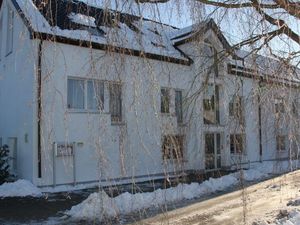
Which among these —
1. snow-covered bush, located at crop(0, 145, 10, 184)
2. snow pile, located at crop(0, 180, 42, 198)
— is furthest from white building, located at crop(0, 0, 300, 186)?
snow-covered bush, located at crop(0, 145, 10, 184)

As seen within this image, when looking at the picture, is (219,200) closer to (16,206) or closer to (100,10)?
(16,206)

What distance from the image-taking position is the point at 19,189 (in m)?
14.3

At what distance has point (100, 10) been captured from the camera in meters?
4.76

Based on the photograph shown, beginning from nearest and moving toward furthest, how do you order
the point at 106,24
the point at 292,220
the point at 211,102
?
the point at 106,24
the point at 211,102
the point at 292,220

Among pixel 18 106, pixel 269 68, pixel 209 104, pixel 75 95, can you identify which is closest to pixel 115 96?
pixel 269 68

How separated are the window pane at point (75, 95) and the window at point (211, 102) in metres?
9.32

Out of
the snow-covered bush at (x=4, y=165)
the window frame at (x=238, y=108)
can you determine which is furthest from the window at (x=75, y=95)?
the window frame at (x=238, y=108)

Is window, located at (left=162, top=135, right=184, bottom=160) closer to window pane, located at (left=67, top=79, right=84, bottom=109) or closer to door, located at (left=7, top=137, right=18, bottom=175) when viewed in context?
window pane, located at (left=67, top=79, right=84, bottom=109)

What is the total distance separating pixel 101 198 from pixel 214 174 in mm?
15487

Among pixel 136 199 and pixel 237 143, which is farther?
pixel 136 199

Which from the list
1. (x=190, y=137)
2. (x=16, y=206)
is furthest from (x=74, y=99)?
(x=190, y=137)

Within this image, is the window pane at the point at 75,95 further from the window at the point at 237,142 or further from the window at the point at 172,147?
the window at the point at 172,147

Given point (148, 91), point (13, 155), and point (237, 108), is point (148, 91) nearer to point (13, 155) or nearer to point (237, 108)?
point (237, 108)

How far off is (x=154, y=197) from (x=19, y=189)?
30.5 feet
